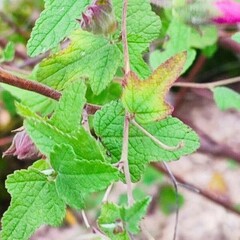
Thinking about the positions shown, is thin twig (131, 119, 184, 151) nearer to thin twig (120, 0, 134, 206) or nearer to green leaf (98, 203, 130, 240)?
thin twig (120, 0, 134, 206)

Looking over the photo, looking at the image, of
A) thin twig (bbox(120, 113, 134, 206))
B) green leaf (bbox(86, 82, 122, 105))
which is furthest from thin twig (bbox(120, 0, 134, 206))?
green leaf (bbox(86, 82, 122, 105))

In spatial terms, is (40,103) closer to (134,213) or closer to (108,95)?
(108,95)

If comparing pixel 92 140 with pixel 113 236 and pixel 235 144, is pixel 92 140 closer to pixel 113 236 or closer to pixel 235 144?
pixel 113 236

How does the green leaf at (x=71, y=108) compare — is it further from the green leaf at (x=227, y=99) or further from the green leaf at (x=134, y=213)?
the green leaf at (x=227, y=99)

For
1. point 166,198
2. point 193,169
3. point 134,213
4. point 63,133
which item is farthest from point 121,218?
point 193,169

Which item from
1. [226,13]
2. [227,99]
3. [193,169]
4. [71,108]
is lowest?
[193,169]

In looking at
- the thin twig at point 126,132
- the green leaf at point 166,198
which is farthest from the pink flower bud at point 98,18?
the green leaf at point 166,198
